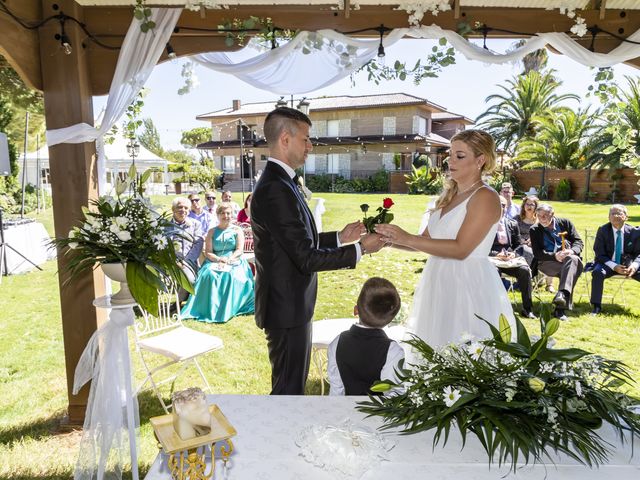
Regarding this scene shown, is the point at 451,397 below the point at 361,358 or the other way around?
the other way around

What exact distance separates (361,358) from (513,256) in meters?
5.03

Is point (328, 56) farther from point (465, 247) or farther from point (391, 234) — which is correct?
point (465, 247)

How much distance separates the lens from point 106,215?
8.33ft

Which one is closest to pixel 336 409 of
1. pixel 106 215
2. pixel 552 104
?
pixel 106 215

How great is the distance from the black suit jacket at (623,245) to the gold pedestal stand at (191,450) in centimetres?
652

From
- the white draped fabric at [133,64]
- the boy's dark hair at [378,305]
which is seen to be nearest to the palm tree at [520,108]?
the white draped fabric at [133,64]

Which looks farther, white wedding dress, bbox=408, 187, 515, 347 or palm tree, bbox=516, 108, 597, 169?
palm tree, bbox=516, 108, 597, 169

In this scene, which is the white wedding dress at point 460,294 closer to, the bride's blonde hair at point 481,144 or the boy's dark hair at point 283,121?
the bride's blonde hair at point 481,144

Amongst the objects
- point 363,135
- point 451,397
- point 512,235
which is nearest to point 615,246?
point 512,235

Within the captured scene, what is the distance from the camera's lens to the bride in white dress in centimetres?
286

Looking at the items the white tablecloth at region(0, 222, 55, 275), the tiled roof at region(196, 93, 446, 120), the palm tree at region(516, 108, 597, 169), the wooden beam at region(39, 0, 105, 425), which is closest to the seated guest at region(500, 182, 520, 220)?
the wooden beam at region(39, 0, 105, 425)

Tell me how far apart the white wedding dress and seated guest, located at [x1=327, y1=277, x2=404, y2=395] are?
2.89ft

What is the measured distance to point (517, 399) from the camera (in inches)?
59.6

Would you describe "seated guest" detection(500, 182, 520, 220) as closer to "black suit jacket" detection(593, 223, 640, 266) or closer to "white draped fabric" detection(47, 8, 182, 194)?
"black suit jacket" detection(593, 223, 640, 266)
